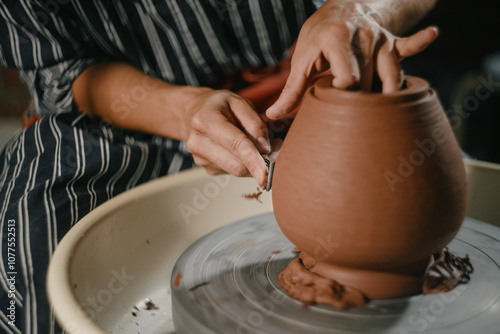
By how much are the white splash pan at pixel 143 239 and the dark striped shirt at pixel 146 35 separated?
0.33m

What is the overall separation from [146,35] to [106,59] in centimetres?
18

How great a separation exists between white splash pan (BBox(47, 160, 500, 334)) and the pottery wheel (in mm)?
153

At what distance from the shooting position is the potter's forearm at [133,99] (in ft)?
3.97

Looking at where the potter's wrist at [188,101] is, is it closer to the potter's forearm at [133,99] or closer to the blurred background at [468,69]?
the potter's forearm at [133,99]

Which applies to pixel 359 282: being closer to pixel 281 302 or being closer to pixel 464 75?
pixel 281 302

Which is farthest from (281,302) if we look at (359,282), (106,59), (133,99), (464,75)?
(464,75)

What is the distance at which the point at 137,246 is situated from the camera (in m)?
0.99

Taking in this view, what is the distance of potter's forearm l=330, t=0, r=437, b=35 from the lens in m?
0.87

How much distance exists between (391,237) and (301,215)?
0.12 metres

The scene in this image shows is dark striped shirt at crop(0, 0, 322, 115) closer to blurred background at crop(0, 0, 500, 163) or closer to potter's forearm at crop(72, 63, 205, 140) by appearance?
potter's forearm at crop(72, 63, 205, 140)

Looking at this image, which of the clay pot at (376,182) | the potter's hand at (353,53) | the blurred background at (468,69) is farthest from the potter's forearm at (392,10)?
the blurred background at (468,69)

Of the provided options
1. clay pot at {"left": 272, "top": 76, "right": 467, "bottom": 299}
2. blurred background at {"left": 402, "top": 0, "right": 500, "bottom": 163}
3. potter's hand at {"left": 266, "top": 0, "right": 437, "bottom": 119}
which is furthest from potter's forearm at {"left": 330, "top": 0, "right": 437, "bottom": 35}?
blurred background at {"left": 402, "top": 0, "right": 500, "bottom": 163}

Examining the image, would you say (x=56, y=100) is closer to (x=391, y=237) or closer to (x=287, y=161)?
(x=287, y=161)

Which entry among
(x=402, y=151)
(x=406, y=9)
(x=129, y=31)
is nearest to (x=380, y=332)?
(x=402, y=151)
